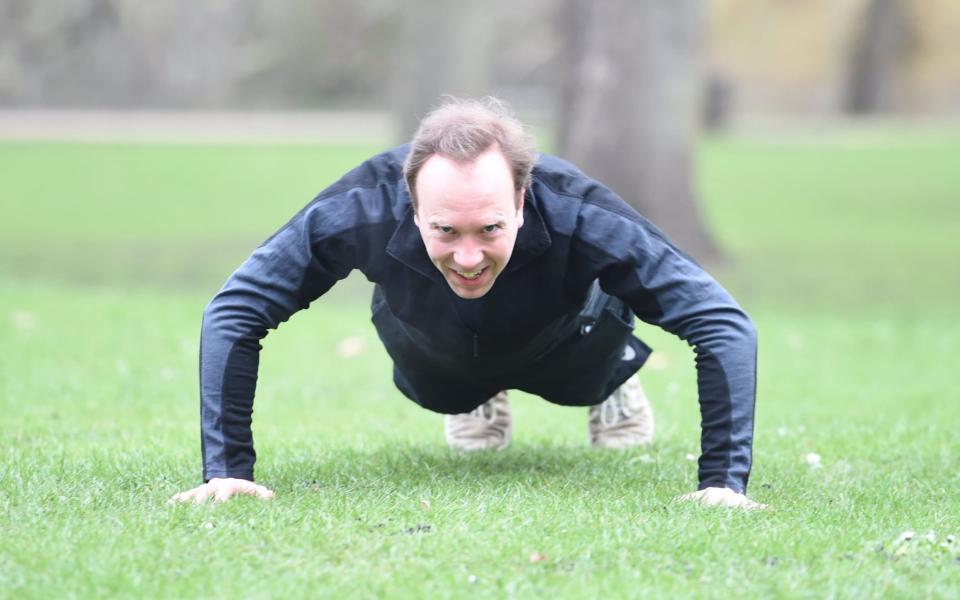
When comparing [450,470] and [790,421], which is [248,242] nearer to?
[790,421]

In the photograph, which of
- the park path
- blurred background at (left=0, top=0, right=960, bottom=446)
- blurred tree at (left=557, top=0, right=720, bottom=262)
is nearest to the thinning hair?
blurred background at (left=0, top=0, right=960, bottom=446)

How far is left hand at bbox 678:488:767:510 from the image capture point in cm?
411

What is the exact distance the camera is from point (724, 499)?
162 inches

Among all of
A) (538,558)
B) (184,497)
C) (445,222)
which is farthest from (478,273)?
(184,497)

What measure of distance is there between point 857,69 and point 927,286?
33834 millimetres

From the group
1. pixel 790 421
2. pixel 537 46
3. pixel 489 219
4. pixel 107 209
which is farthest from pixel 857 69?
pixel 489 219

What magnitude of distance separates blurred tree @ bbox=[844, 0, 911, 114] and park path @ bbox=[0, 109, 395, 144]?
625 inches

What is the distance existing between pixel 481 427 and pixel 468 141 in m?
1.88

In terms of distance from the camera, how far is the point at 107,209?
65.1 ft

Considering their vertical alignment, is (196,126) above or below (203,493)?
below

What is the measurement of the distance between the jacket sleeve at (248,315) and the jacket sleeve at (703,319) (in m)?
0.82

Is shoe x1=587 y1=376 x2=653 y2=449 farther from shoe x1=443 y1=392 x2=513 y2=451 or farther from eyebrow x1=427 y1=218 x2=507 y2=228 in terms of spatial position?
eyebrow x1=427 y1=218 x2=507 y2=228

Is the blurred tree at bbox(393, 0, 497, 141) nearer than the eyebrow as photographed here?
No

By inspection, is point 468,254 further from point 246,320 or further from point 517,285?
point 246,320
